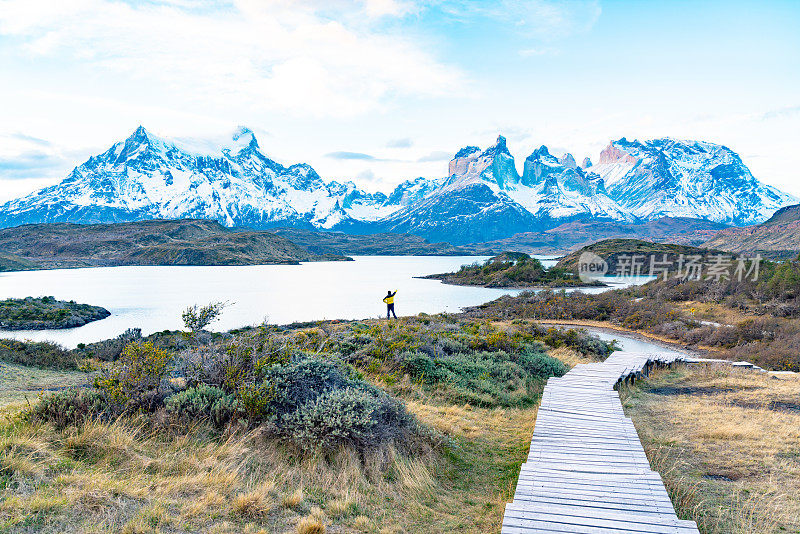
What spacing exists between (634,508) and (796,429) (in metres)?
7.15

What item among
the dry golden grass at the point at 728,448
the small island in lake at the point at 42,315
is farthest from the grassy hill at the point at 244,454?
the small island in lake at the point at 42,315

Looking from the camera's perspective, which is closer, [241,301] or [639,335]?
[639,335]

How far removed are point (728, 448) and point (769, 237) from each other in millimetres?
193853

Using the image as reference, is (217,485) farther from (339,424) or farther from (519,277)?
(519,277)

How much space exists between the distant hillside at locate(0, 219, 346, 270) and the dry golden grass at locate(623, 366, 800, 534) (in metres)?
152

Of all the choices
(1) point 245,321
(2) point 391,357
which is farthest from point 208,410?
(1) point 245,321

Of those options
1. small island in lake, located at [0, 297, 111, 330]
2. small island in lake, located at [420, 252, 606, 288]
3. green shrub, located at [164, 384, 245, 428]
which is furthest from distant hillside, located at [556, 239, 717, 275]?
green shrub, located at [164, 384, 245, 428]

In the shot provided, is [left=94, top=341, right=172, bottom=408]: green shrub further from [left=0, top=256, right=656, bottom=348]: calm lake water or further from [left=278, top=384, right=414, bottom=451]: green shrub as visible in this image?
[left=0, top=256, right=656, bottom=348]: calm lake water

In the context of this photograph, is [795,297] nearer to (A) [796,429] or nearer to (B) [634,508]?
(A) [796,429]

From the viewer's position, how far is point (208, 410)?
7.72 meters

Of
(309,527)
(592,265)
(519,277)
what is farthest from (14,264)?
(309,527)

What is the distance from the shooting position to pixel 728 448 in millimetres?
9297

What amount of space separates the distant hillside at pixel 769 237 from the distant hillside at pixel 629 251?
5287cm

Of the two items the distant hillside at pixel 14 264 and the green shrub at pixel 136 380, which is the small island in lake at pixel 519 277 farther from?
the distant hillside at pixel 14 264
